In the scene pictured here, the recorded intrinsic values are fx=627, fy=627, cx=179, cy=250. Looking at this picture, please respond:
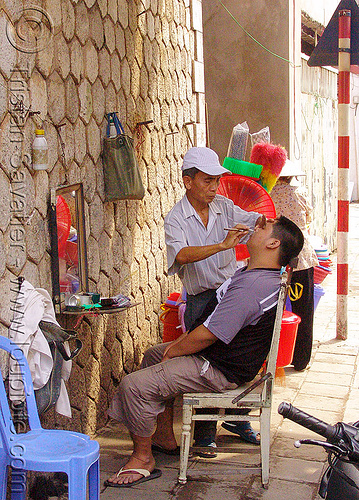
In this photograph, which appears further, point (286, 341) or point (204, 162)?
point (286, 341)

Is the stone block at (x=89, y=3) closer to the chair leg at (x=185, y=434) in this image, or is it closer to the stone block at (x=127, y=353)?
the stone block at (x=127, y=353)

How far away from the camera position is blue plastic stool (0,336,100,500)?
244cm

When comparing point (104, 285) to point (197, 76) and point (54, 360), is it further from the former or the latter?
point (197, 76)

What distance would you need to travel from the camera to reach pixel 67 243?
12.2 feet

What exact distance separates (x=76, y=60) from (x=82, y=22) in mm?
263

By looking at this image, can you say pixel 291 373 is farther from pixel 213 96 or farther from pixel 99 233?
pixel 213 96

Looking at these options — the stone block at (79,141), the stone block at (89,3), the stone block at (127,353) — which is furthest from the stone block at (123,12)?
the stone block at (127,353)

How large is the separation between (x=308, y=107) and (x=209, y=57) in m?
2.25

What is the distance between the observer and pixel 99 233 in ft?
13.6

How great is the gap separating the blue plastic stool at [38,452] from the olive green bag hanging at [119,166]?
157 centimetres

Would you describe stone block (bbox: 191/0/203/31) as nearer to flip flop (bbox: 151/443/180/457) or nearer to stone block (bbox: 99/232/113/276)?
stone block (bbox: 99/232/113/276)

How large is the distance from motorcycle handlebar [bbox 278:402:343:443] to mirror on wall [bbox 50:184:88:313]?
6.65 feet

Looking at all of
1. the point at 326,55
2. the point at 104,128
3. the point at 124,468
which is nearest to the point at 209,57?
the point at 326,55

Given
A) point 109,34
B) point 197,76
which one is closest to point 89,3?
point 109,34
